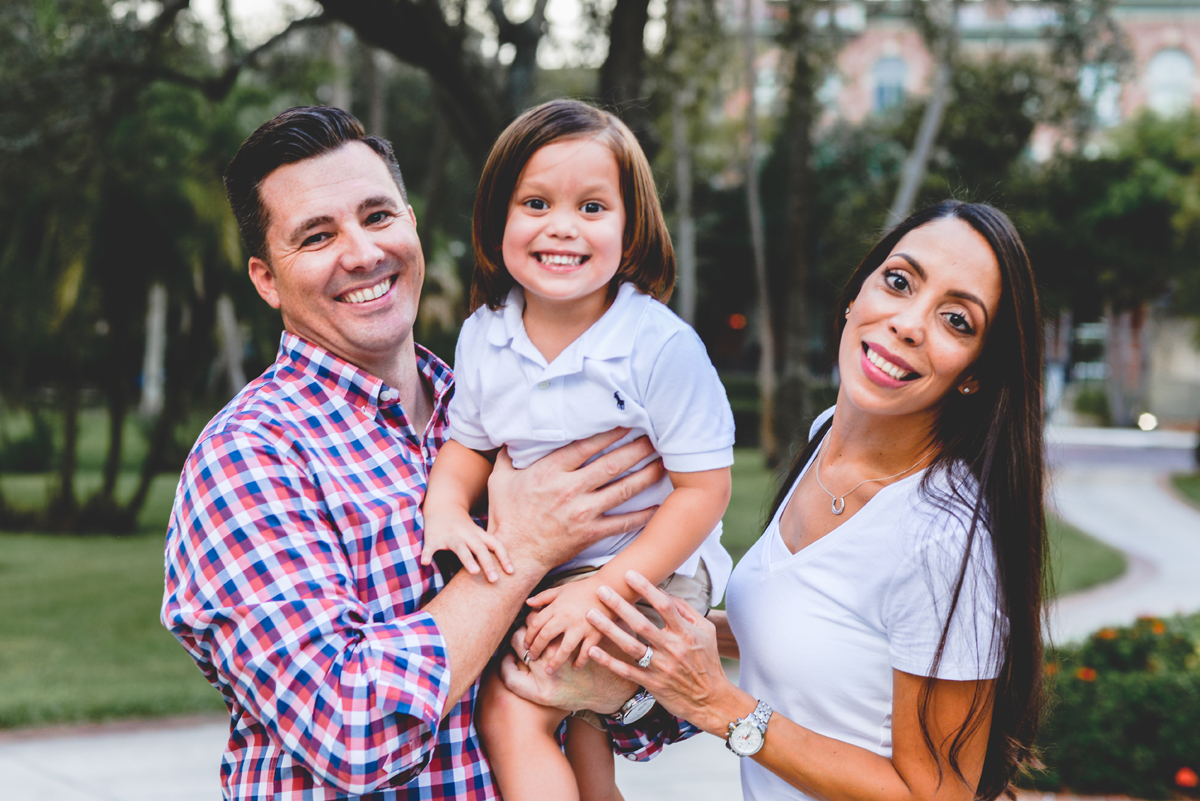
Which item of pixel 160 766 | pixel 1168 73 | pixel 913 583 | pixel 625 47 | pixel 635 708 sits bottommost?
pixel 160 766

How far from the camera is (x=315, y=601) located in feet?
5.18

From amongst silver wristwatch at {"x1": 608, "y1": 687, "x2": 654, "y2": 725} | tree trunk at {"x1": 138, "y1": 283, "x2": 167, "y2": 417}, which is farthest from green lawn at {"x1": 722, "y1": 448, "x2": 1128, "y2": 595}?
tree trunk at {"x1": 138, "y1": 283, "x2": 167, "y2": 417}

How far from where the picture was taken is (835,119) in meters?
31.5

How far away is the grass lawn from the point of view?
16219 millimetres

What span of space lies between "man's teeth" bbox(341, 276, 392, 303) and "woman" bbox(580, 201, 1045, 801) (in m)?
0.80

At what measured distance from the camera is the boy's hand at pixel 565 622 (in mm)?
1875

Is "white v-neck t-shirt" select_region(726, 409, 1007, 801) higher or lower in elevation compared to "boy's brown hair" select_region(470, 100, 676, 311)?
lower

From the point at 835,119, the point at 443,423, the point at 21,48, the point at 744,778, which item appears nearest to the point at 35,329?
the point at 21,48

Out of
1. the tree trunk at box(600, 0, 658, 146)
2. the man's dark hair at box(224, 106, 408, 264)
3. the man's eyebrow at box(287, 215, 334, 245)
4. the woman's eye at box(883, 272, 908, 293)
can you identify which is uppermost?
the tree trunk at box(600, 0, 658, 146)

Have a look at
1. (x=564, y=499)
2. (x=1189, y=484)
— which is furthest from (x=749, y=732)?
(x=1189, y=484)

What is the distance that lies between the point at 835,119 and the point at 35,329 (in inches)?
1044

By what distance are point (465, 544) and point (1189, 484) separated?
18950 mm

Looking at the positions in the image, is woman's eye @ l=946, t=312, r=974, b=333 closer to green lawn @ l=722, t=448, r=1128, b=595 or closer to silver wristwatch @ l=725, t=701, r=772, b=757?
silver wristwatch @ l=725, t=701, r=772, b=757

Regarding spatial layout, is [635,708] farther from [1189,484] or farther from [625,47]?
[1189,484]
